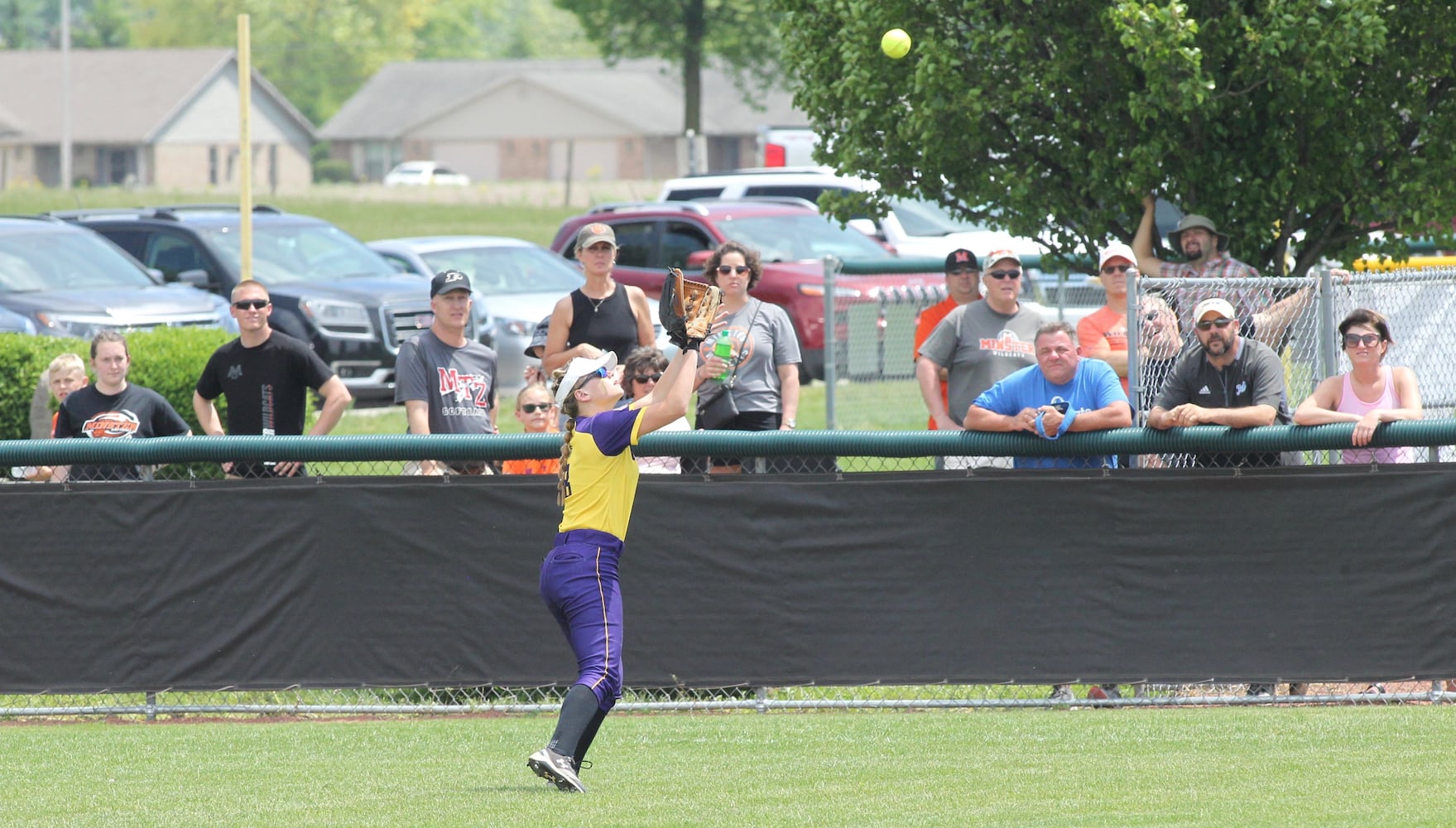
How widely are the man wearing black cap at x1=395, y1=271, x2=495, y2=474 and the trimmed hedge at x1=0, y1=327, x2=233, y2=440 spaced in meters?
3.42

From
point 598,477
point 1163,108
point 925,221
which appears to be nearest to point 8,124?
point 925,221

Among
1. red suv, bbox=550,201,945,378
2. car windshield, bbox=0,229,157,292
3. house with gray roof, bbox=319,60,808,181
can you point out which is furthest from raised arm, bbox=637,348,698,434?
house with gray roof, bbox=319,60,808,181

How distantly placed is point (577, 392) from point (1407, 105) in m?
5.18

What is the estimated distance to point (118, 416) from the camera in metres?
9.38

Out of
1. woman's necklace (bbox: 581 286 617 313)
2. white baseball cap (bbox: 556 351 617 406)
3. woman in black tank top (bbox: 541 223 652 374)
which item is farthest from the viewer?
woman's necklace (bbox: 581 286 617 313)

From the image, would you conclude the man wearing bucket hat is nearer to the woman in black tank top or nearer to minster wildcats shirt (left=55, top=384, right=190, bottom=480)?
the woman in black tank top

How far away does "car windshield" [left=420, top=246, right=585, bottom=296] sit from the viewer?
1783 cm

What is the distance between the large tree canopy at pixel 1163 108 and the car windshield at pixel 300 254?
8357 millimetres

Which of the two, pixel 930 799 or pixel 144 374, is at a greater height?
pixel 144 374

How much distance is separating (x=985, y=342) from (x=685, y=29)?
117 feet

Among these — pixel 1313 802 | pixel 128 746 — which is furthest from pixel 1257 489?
pixel 128 746

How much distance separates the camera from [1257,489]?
7883 mm

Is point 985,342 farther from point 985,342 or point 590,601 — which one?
point 590,601

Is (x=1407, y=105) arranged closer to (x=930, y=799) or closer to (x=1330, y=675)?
(x=1330, y=675)
